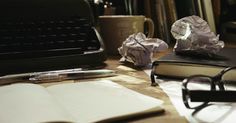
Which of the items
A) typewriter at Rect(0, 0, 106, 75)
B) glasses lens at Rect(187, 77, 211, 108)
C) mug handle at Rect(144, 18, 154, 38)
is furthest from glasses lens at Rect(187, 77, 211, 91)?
mug handle at Rect(144, 18, 154, 38)

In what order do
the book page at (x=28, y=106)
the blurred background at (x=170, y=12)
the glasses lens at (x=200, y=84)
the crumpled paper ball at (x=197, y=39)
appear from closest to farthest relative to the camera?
Result: the book page at (x=28, y=106)
the glasses lens at (x=200, y=84)
the crumpled paper ball at (x=197, y=39)
the blurred background at (x=170, y=12)

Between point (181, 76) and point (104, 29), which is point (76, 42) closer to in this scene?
point (104, 29)

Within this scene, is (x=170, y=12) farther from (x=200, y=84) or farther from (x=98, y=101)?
(x=98, y=101)

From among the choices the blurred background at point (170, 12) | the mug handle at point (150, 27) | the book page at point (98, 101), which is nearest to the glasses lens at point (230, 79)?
the book page at point (98, 101)

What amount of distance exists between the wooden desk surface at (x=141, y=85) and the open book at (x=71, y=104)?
14mm

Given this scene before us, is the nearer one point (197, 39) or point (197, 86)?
point (197, 86)

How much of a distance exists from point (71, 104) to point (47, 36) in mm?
364

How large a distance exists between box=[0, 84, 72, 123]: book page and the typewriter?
0.21 meters

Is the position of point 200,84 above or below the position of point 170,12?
below

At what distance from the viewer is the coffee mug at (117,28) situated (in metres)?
0.90

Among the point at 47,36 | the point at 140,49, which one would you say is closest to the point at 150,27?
the point at 140,49

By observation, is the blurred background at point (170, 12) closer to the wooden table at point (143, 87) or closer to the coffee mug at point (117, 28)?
the coffee mug at point (117, 28)

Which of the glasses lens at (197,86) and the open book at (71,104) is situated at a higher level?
the open book at (71,104)

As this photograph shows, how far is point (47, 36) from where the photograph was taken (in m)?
0.76
